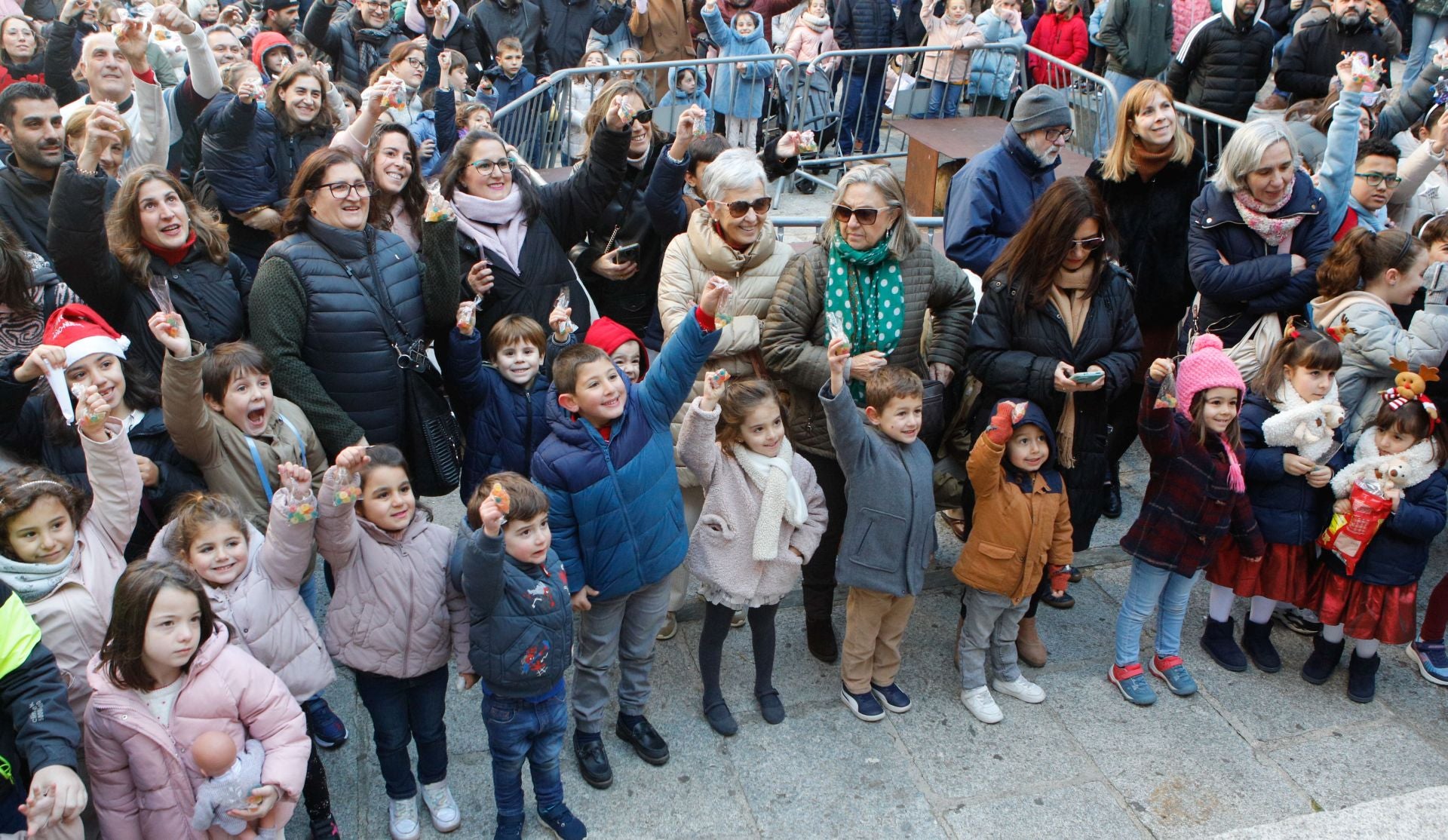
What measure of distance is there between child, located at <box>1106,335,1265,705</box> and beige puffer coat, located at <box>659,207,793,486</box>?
1.47m

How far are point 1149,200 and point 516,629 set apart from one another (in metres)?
3.34

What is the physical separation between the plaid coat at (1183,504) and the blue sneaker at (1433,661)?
912 mm

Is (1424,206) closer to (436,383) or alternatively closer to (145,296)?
(436,383)

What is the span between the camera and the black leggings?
4.23m

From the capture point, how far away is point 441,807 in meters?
3.80

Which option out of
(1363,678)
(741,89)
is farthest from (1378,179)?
(741,89)

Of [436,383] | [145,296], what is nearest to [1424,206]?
[436,383]

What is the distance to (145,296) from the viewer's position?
13.2 feet

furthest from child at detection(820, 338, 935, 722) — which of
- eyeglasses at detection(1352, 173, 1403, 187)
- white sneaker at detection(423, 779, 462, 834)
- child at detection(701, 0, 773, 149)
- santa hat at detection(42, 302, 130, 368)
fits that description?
child at detection(701, 0, 773, 149)

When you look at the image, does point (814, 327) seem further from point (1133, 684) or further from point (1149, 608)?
point (1133, 684)

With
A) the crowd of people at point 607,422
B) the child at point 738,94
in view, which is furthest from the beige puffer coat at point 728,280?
the child at point 738,94

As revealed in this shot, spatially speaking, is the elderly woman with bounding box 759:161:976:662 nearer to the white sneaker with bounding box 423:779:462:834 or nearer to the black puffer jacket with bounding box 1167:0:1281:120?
the white sneaker with bounding box 423:779:462:834

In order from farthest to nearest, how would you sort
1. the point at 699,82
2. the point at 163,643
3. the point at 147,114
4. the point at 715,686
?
the point at 699,82 < the point at 147,114 < the point at 715,686 < the point at 163,643

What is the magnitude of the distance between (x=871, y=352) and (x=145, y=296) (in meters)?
2.62
